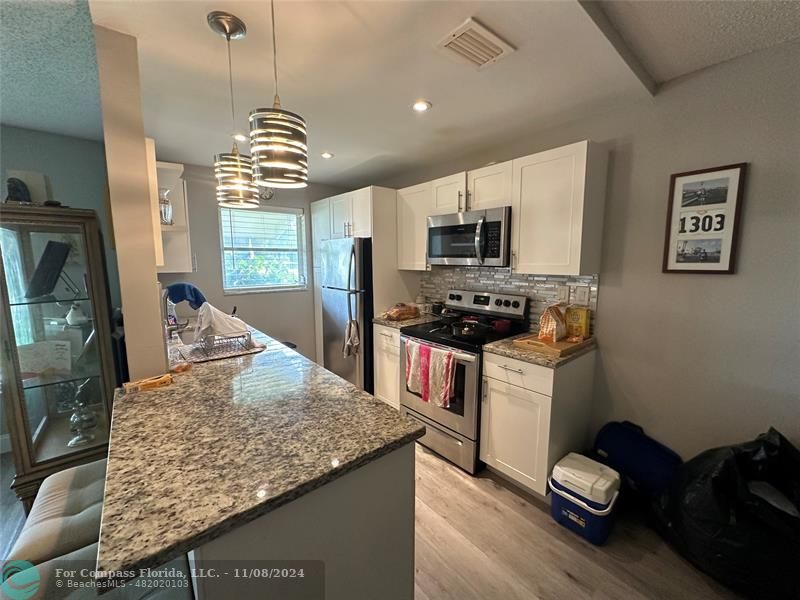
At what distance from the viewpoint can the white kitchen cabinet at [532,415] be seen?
1923 mm

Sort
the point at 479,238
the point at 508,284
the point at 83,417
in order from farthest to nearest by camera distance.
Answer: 1. the point at 508,284
2. the point at 479,238
3. the point at 83,417

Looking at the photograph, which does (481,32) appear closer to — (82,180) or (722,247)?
(722,247)

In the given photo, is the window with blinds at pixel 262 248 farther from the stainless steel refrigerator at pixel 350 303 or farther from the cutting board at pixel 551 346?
the cutting board at pixel 551 346

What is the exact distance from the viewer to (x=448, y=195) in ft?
8.92

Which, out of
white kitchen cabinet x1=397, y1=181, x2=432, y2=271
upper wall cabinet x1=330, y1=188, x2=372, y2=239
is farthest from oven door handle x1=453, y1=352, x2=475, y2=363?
upper wall cabinet x1=330, y1=188, x2=372, y2=239

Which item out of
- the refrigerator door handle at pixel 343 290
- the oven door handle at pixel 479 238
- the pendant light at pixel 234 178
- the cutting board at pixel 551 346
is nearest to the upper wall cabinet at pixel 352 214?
the refrigerator door handle at pixel 343 290

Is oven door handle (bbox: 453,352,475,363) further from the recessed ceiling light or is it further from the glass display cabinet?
the glass display cabinet

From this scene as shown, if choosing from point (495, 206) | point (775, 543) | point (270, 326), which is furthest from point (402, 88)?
point (270, 326)

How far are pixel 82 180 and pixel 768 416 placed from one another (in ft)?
15.9

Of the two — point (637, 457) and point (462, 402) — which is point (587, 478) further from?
point (462, 402)

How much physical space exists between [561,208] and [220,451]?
84.9 inches

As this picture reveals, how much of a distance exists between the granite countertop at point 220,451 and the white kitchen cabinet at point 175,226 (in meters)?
1.74

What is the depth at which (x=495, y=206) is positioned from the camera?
241cm

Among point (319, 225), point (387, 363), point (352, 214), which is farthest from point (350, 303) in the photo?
point (319, 225)
